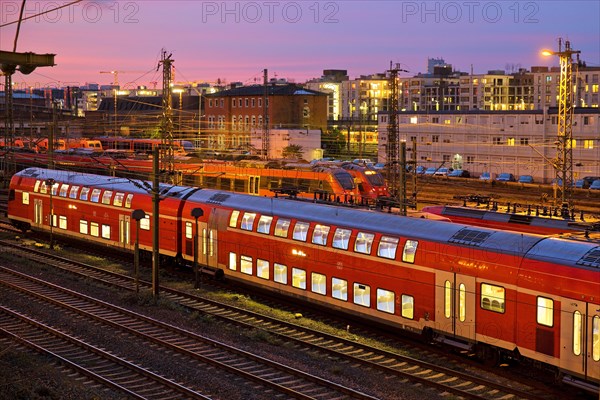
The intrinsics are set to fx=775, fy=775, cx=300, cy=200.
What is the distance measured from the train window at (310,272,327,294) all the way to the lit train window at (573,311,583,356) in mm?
8551

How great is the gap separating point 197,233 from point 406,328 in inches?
425

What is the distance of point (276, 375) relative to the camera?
17.4 meters

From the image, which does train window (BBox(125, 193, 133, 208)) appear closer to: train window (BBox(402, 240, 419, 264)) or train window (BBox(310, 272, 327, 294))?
train window (BBox(310, 272, 327, 294))

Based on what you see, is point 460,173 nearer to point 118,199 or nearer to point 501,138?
point 501,138

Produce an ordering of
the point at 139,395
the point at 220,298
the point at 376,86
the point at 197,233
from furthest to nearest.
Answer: the point at 376,86 < the point at 197,233 < the point at 220,298 < the point at 139,395

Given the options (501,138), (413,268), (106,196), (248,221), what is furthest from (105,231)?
(501,138)

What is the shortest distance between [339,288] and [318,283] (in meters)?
1.00

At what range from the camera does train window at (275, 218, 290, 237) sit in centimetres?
A: 2383

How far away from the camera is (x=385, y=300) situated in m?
20.2

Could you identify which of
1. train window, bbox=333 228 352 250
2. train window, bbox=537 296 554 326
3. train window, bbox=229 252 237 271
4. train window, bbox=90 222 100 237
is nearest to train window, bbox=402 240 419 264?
train window, bbox=333 228 352 250

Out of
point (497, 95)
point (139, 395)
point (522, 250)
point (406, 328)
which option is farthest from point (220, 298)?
point (497, 95)

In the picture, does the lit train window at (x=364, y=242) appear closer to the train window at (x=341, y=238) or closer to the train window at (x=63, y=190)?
the train window at (x=341, y=238)

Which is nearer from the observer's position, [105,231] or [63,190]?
[105,231]

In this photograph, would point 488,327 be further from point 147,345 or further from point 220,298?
point 220,298
